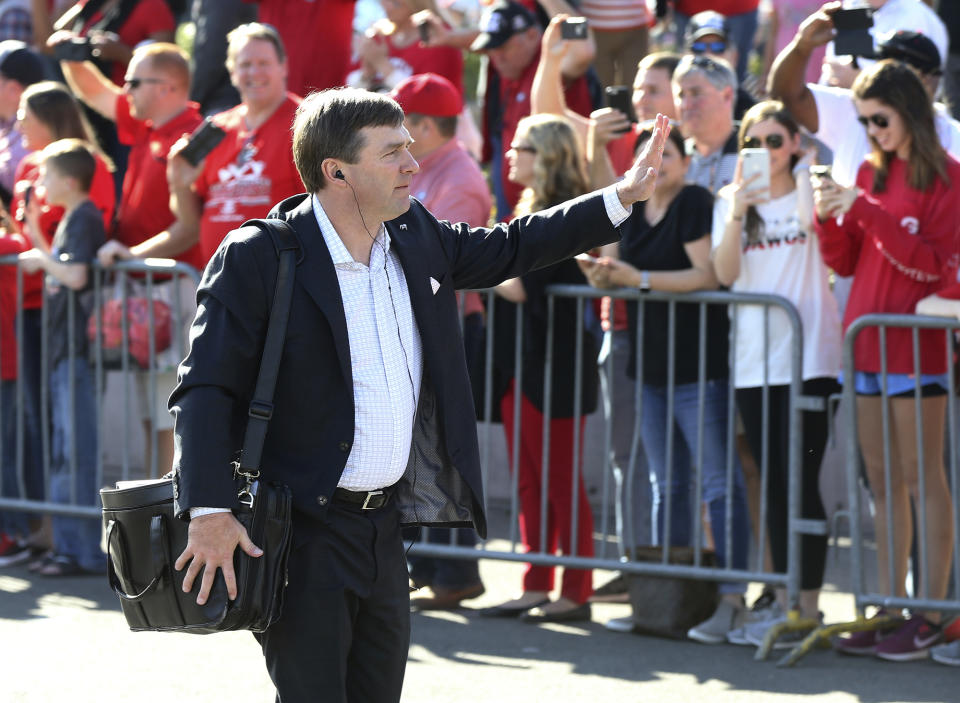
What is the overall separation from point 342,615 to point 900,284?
10.5 feet

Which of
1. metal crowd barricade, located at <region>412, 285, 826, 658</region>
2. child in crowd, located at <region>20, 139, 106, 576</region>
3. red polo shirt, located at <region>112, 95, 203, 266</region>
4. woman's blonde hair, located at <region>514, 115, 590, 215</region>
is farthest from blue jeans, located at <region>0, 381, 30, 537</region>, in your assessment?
woman's blonde hair, located at <region>514, 115, 590, 215</region>

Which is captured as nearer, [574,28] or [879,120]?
[879,120]

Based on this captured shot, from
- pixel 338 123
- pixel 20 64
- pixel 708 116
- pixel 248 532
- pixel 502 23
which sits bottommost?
pixel 248 532

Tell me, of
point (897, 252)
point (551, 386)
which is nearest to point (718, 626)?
point (551, 386)

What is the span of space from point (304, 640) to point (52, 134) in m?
4.96

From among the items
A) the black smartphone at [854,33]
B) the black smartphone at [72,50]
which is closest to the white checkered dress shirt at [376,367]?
the black smartphone at [854,33]

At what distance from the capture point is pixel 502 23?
27.1 feet

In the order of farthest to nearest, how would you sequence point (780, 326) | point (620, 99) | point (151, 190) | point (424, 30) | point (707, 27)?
point (424, 30), point (707, 27), point (151, 190), point (620, 99), point (780, 326)

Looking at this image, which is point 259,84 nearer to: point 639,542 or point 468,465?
point 639,542

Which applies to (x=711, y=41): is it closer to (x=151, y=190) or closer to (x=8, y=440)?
(x=151, y=190)

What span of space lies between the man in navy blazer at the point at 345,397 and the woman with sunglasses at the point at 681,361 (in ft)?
7.89

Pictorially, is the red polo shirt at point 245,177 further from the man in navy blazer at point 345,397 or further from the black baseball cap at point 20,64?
the man in navy blazer at point 345,397

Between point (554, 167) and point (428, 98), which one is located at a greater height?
point (428, 98)

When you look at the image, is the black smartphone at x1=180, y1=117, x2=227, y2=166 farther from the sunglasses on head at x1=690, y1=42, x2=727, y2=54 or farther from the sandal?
the sunglasses on head at x1=690, y1=42, x2=727, y2=54
